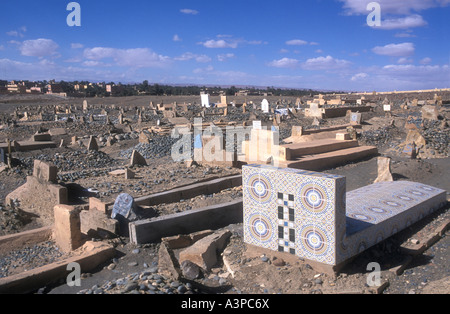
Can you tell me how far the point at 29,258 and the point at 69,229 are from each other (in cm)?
85

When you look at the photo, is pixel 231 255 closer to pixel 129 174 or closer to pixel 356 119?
pixel 129 174

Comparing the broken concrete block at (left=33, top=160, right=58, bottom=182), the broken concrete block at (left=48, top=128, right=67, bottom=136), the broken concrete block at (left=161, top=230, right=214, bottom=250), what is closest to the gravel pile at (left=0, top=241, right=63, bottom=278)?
the broken concrete block at (left=161, top=230, right=214, bottom=250)

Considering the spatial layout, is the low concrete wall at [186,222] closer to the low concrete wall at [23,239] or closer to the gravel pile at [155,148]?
the low concrete wall at [23,239]

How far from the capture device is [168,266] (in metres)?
5.20

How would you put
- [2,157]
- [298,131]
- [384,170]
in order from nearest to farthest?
[384,170]
[2,157]
[298,131]

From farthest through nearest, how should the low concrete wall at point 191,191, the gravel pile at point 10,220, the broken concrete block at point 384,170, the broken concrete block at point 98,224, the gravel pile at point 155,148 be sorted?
1. the gravel pile at point 155,148
2. the broken concrete block at point 384,170
3. the low concrete wall at point 191,191
4. the gravel pile at point 10,220
5. the broken concrete block at point 98,224

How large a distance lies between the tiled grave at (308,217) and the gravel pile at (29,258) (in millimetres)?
3341

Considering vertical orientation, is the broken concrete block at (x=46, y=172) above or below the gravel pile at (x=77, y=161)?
above

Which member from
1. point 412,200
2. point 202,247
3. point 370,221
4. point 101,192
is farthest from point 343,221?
point 101,192

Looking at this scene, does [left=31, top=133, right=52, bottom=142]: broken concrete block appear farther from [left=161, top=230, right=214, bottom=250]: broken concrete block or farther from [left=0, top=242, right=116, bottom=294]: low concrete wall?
[left=161, top=230, right=214, bottom=250]: broken concrete block

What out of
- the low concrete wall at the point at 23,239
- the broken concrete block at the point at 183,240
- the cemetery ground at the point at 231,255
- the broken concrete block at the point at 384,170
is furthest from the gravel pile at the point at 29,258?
the broken concrete block at the point at 384,170

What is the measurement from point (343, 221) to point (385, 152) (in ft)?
35.1

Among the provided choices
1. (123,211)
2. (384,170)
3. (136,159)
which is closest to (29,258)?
(123,211)

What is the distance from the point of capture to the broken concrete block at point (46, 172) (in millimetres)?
9539
